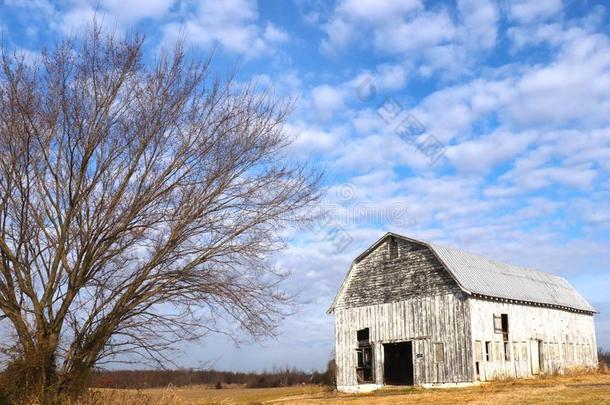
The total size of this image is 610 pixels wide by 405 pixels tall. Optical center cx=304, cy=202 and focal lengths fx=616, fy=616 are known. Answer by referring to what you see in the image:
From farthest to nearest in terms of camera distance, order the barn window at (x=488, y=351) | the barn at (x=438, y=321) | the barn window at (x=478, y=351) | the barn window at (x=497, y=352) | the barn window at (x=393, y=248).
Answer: the barn window at (x=393, y=248)
the barn window at (x=497, y=352)
the barn window at (x=488, y=351)
the barn at (x=438, y=321)
the barn window at (x=478, y=351)

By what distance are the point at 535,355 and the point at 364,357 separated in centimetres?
898

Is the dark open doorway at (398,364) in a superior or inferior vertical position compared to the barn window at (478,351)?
inferior

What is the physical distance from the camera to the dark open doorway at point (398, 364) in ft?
111

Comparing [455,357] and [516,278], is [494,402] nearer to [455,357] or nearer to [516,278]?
[455,357]

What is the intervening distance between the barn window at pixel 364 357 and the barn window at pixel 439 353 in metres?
3.85

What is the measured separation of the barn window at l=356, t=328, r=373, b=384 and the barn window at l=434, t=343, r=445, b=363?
3852 millimetres

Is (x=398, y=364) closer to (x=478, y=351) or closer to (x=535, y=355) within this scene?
(x=535, y=355)

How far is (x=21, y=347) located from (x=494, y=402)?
13.0 m

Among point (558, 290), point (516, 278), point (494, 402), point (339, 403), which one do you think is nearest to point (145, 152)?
point (494, 402)

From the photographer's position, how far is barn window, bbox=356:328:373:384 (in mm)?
30969

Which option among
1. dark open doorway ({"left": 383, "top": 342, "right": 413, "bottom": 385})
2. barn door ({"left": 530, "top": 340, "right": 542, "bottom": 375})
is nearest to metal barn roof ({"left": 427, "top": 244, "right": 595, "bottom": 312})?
barn door ({"left": 530, "top": 340, "right": 542, "bottom": 375})

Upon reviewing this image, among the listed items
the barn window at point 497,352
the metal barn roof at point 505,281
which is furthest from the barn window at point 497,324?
the metal barn roof at point 505,281

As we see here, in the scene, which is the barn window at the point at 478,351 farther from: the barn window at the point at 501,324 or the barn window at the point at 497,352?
the barn window at the point at 501,324

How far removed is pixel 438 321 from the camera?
93.8ft
